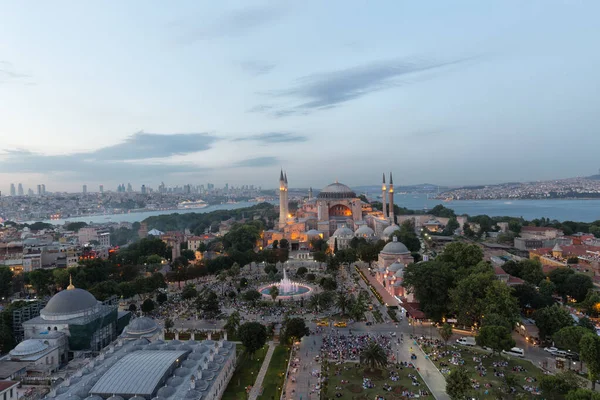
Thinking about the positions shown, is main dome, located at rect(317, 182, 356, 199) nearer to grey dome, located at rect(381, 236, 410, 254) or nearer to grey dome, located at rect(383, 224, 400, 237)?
grey dome, located at rect(383, 224, 400, 237)

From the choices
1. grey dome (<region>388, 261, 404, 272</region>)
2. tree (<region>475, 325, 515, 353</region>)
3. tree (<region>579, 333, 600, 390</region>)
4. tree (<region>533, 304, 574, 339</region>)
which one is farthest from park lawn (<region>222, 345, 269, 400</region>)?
grey dome (<region>388, 261, 404, 272</region>)

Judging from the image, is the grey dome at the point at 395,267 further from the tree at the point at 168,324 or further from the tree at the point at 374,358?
the tree at the point at 168,324

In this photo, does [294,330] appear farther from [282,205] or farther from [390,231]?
[282,205]

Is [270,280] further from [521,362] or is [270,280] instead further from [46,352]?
[521,362]

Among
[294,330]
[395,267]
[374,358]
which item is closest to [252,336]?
[294,330]

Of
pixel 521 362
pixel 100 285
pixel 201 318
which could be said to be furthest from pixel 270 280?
pixel 521 362

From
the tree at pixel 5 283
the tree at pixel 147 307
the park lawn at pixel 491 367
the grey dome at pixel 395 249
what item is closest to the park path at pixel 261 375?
the park lawn at pixel 491 367
